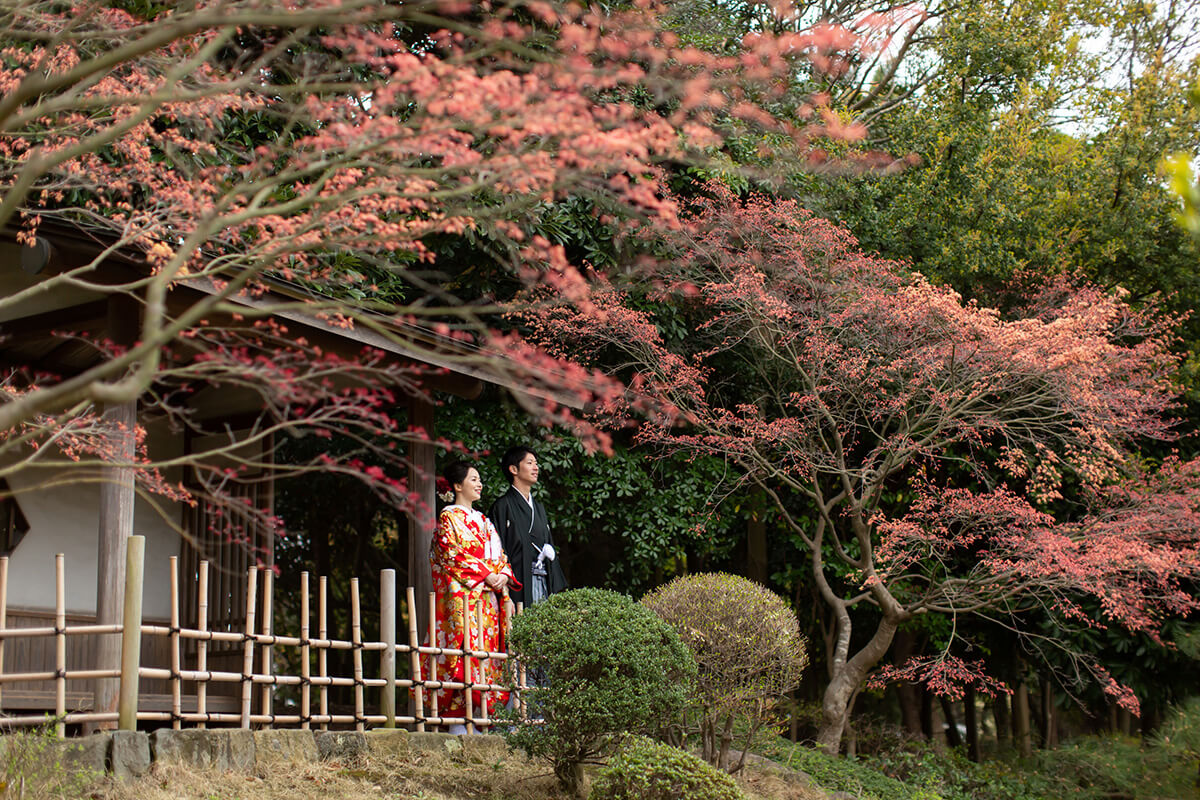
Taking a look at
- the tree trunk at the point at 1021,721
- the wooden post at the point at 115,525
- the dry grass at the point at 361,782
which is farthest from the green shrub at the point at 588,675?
the tree trunk at the point at 1021,721

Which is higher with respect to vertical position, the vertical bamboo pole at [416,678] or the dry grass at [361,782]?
the vertical bamboo pole at [416,678]

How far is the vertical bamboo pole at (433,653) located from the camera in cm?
744

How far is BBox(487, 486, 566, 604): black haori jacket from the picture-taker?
28.7 feet

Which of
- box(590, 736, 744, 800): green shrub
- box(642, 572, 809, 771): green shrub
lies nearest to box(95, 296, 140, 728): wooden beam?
box(590, 736, 744, 800): green shrub

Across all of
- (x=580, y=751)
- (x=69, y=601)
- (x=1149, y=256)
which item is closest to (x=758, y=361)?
(x=1149, y=256)

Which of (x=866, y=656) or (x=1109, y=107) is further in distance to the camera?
(x=1109, y=107)

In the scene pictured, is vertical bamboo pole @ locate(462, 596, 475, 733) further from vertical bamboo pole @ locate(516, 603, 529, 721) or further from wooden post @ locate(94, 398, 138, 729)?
wooden post @ locate(94, 398, 138, 729)

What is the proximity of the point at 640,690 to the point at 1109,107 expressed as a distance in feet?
32.9

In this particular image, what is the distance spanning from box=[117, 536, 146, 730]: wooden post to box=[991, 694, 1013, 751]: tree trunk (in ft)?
39.7

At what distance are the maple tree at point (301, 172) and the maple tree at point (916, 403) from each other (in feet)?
3.51

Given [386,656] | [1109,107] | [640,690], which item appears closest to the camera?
[640,690]

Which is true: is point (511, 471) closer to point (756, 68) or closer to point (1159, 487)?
point (756, 68)

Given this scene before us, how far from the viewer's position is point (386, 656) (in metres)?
7.16

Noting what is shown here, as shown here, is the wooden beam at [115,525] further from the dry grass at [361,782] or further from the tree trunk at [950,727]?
the tree trunk at [950,727]
